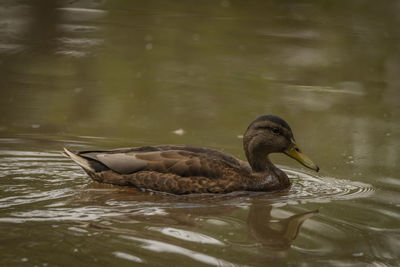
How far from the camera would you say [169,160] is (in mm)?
7500

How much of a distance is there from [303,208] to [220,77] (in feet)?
17.8

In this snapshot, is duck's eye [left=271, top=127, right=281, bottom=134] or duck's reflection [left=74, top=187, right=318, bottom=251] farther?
duck's eye [left=271, top=127, right=281, bottom=134]

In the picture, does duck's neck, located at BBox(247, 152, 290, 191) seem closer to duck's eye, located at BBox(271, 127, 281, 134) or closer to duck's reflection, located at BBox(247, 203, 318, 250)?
duck's eye, located at BBox(271, 127, 281, 134)

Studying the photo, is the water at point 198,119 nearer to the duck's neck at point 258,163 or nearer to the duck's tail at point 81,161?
the duck's tail at point 81,161

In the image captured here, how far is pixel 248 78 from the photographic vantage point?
39.4ft

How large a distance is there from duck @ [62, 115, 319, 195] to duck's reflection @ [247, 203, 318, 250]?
1.82 ft

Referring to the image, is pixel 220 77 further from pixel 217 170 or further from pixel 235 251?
pixel 235 251

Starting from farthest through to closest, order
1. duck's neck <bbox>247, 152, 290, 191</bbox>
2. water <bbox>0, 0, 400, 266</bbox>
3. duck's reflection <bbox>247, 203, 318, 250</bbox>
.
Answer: duck's neck <bbox>247, 152, 290, 191</bbox> → duck's reflection <bbox>247, 203, 318, 250</bbox> → water <bbox>0, 0, 400, 266</bbox>

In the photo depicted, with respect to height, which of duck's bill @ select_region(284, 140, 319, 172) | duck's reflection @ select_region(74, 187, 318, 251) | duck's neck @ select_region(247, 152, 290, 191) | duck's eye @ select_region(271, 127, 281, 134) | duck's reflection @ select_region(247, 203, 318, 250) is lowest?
duck's reflection @ select_region(247, 203, 318, 250)

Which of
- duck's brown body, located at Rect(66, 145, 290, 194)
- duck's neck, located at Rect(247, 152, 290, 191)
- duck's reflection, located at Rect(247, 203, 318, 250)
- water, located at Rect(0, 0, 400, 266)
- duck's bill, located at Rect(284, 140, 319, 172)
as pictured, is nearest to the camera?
water, located at Rect(0, 0, 400, 266)

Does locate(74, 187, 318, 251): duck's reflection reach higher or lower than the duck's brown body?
lower

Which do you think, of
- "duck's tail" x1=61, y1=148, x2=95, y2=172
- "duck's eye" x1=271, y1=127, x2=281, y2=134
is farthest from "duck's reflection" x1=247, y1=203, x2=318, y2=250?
"duck's tail" x1=61, y1=148, x2=95, y2=172

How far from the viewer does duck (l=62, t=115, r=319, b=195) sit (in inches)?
292

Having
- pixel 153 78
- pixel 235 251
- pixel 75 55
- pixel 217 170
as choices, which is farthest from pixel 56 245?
pixel 75 55
